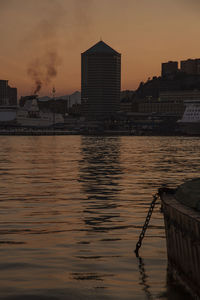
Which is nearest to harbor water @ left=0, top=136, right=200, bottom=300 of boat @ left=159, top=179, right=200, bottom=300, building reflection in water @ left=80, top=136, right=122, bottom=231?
building reflection in water @ left=80, top=136, right=122, bottom=231

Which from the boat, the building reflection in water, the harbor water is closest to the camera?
the boat

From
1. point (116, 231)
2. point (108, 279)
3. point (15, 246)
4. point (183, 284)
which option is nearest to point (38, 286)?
point (108, 279)

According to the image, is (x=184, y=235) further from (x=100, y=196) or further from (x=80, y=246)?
(x=100, y=196)

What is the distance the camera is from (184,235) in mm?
11938

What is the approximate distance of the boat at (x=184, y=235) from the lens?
440 inches

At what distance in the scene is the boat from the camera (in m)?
11.2

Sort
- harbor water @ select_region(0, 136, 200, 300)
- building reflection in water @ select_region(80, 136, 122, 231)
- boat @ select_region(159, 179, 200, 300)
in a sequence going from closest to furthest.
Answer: boat @ select_region(159, 179, 200, 300), harbor water @ select_region(0, 136, 200, 300), building reflection in water @ select_region(80, 136, 122, 231)

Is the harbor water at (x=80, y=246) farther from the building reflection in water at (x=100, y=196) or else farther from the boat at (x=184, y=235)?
the boat at (x=184, y=235)

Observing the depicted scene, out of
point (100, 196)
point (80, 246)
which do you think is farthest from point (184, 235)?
point (100, 196)

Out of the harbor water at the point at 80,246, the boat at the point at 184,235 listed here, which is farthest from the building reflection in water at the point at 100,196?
the boat at the point at 184,235

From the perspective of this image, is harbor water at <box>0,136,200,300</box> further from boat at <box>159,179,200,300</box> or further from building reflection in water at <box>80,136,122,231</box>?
boat at <box>159,179,200,300</box>

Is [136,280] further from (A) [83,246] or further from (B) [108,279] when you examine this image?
(A) [83,246]

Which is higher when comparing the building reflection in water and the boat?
the boat

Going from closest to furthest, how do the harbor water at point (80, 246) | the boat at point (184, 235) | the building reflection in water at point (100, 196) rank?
the boat at point (184, 235), the harbor water at point (80, 246), the building reflection in water at point (100, 196)
